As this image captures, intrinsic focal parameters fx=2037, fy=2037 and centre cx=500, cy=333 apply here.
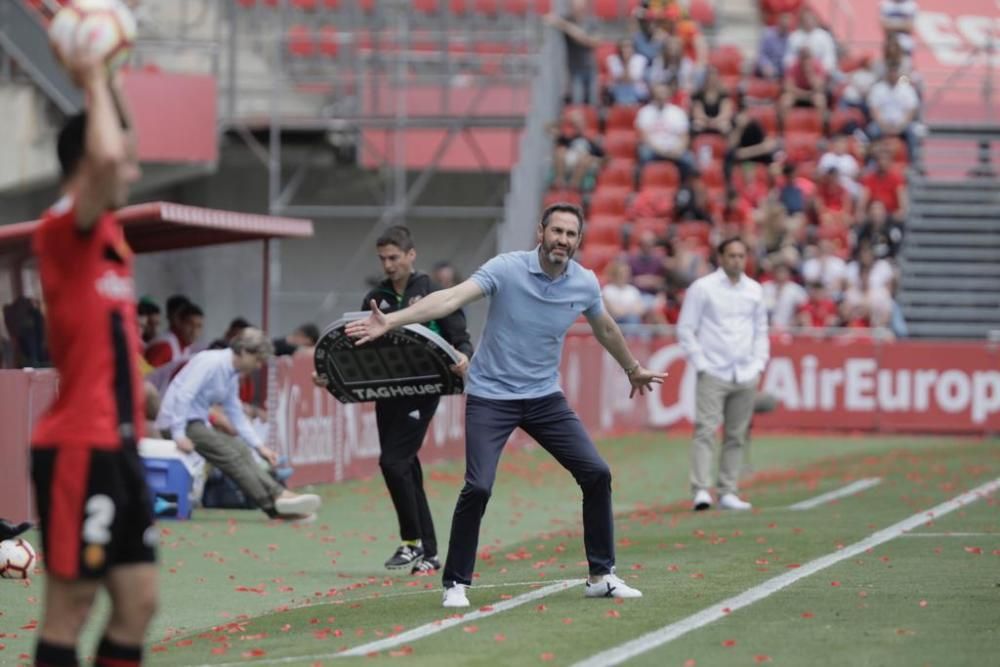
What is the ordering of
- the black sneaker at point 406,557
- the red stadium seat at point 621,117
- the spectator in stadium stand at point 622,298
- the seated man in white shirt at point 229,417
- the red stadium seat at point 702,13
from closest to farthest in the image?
the black sneaker at point 406,557 < the seated man in white shirt at point 229,417 < the spectator in stadium stand at point 622,298 < the red stadium seat at point 621,117 < the red stadium seat at point 702,13

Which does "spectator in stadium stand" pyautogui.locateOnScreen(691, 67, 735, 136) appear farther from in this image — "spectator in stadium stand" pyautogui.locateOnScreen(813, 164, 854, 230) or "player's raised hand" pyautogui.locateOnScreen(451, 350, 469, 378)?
"player's raised hand" pyautogui.locateOnScreen(451, 350, 469, 378)

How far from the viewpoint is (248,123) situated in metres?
30.0

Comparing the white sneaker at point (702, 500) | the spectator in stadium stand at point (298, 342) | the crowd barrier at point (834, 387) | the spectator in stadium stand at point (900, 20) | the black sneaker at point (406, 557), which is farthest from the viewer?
the spectator in stadium stand at point (900, 20)

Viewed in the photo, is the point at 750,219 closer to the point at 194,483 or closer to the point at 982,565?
the point at 194,483

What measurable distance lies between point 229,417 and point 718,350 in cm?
387

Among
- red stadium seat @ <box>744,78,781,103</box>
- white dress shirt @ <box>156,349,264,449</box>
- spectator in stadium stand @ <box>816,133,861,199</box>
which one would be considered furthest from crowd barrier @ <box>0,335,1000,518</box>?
white dress shirt @ <box>156,349,264,449</box>

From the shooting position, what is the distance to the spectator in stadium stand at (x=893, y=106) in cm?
3078

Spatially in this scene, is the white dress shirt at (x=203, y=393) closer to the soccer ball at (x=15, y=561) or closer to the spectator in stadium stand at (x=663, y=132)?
the soccer ball at (x=15, y=561)

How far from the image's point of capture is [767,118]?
31047 millimetres

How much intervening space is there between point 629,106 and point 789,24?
122 inches

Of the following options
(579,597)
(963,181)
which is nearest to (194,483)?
(579,597)

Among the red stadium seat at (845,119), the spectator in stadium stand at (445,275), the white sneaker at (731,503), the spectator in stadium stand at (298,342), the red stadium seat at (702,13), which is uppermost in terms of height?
the red stadium seat at (702,13)

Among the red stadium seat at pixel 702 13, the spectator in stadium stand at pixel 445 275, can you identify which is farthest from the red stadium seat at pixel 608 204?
the spectator in stadium stand at pixel 445 275

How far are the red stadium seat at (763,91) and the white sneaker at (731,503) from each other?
16.2 metres
